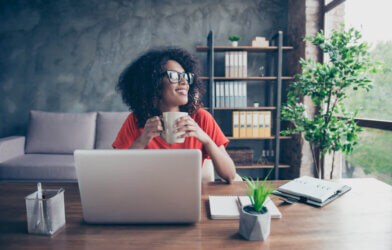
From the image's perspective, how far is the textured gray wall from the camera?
10.8ft

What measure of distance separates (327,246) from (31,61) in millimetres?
3918

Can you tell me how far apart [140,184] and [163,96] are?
0.86 m

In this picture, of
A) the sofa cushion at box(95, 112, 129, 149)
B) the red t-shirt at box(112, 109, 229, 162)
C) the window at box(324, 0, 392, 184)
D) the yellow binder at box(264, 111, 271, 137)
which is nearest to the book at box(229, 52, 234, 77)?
the yellow binder at box(264, 111, 271, 137)

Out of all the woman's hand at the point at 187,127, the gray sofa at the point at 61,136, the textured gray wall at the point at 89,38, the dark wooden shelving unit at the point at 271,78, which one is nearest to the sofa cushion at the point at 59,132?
the gray sofa at the point at 61,136

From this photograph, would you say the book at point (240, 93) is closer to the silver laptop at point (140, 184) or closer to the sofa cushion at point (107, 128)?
the sofa cushion at point (107, 128)

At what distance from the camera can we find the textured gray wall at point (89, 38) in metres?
3.30

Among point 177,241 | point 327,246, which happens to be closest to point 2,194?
point 177,241

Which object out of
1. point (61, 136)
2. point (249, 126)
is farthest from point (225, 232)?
point (61, 136)

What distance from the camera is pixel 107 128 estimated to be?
120 inches

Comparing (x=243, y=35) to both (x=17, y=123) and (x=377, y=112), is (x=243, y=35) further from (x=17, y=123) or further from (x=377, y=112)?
(x=17, y=123)

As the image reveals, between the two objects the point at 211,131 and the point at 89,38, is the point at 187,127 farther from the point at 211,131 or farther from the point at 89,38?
the point at 89,38

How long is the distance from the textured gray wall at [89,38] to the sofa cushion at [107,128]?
1.23ft

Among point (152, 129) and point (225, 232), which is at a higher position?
point (152, 129)

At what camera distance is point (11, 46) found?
3307 millimetres
